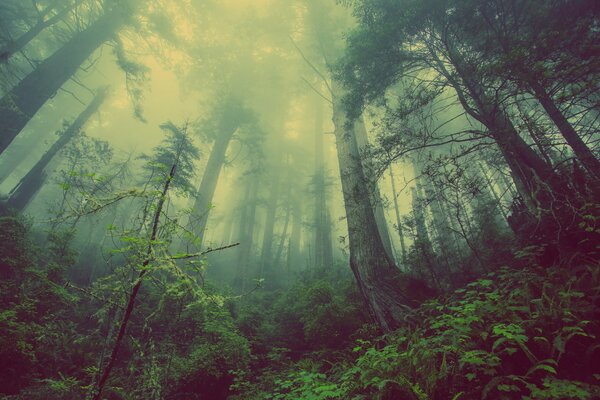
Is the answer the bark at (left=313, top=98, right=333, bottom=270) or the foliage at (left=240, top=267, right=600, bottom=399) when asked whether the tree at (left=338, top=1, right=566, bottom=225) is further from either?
the bark at (left=313, top=98, right=333, bottom=270)

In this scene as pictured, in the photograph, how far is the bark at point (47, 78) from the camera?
21.6 feet

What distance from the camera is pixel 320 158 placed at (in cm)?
2012

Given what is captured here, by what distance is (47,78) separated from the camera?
25.1 ft

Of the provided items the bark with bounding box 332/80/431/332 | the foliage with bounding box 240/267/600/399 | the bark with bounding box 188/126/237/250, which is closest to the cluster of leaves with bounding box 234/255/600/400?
the foliage with bounding box 240/267/600/399

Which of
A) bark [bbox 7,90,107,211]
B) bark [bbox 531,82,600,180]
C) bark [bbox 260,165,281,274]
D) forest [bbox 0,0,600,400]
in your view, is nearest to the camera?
forest [bbox 0,0,600,400]

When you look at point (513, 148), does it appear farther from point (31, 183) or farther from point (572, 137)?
point (31, 183)

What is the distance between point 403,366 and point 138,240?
3.16m

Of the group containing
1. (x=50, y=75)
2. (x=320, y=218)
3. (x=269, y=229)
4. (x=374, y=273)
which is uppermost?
(x=269, y=229)

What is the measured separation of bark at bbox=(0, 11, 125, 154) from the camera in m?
6.60

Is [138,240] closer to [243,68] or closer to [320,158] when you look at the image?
[243,68]

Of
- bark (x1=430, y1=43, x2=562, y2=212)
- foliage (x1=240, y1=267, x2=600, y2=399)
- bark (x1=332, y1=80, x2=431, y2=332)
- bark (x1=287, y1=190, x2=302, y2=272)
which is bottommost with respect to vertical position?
foliage (x1=240, y1=267, x2=600, y2=399)

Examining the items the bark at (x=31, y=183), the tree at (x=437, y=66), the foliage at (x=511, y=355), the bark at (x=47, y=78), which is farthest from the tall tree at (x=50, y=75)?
the foliage at (x=511, y=355)

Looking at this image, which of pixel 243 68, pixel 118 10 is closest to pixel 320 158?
pixel 243 68

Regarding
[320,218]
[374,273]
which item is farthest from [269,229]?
[374,273]
